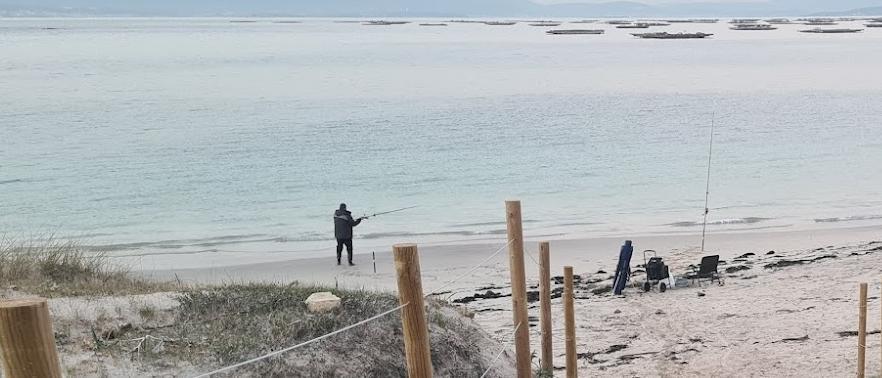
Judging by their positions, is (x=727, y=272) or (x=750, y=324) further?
(x=727, y=272)

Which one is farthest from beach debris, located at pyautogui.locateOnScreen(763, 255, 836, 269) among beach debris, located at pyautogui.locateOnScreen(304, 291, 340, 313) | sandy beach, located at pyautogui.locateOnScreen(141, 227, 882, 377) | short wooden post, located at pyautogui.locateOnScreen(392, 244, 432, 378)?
short wooden post, located at pyautogui.locateOnScreen(392, 244, 432, 378)

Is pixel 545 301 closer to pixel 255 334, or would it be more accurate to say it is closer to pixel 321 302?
pixel 321 302

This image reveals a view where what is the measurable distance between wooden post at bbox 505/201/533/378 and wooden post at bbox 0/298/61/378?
14.5 feet

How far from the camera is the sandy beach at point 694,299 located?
10.2 m

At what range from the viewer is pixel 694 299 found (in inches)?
514

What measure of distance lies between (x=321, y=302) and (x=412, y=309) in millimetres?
3171

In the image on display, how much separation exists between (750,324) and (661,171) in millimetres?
18223

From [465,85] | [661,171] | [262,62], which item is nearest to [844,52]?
[465,85]

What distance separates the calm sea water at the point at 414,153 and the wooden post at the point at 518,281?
11931 mm

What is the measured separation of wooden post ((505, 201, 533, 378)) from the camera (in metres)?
6.45

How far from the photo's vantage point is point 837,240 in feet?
61.3

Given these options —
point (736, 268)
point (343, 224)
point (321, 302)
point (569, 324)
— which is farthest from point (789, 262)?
point (321, 302)

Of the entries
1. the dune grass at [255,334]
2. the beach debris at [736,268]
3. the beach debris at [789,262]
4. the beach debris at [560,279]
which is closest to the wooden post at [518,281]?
the dune grass at [255,334]

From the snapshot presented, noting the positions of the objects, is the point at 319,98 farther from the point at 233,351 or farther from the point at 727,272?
the point at 233,351
